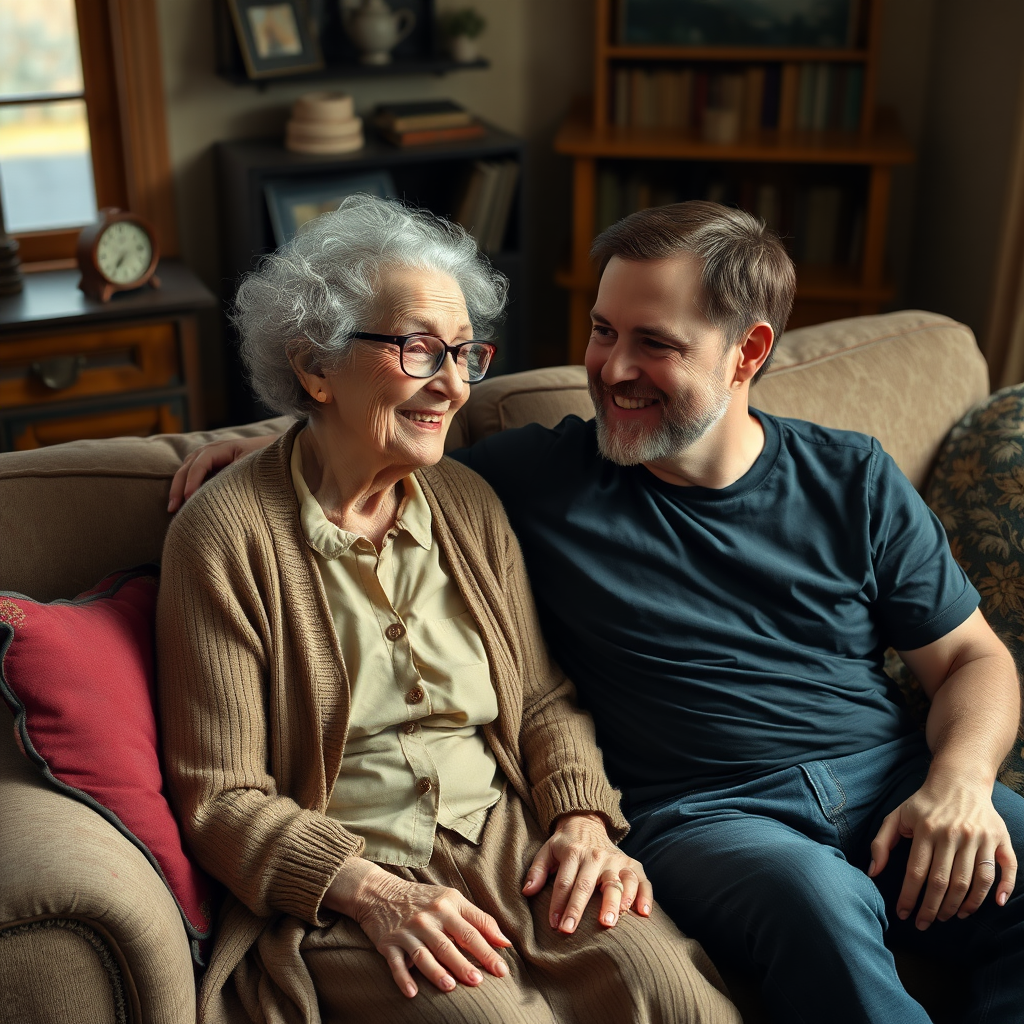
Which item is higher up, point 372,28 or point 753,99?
point 372,28

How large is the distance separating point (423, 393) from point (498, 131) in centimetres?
243

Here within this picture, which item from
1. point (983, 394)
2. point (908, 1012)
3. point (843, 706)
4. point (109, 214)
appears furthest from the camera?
point (109, 214)

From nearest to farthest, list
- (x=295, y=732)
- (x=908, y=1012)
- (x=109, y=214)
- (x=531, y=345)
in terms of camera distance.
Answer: (x=908, y=1012) → (x=295, y=732) → (x=109, y=214) → (x=531, y=345)

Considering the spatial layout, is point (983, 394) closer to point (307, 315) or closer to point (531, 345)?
point (307, 315)

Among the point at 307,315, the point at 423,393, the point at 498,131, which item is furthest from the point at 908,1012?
the point at 498,131

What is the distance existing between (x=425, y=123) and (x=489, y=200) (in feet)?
0.97

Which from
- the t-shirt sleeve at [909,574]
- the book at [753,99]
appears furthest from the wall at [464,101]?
the t-shirt sleeve at [909,574]

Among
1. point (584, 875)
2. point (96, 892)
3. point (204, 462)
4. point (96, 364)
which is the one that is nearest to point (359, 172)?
point (96, 364)

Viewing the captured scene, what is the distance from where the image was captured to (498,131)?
3.63 m

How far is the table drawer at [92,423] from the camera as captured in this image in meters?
2.88

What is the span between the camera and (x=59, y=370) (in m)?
2.90

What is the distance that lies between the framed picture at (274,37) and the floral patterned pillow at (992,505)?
2291 millimetres

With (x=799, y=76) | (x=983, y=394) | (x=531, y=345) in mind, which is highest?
(x=799, y=76)

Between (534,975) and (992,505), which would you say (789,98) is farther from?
(534,975)
